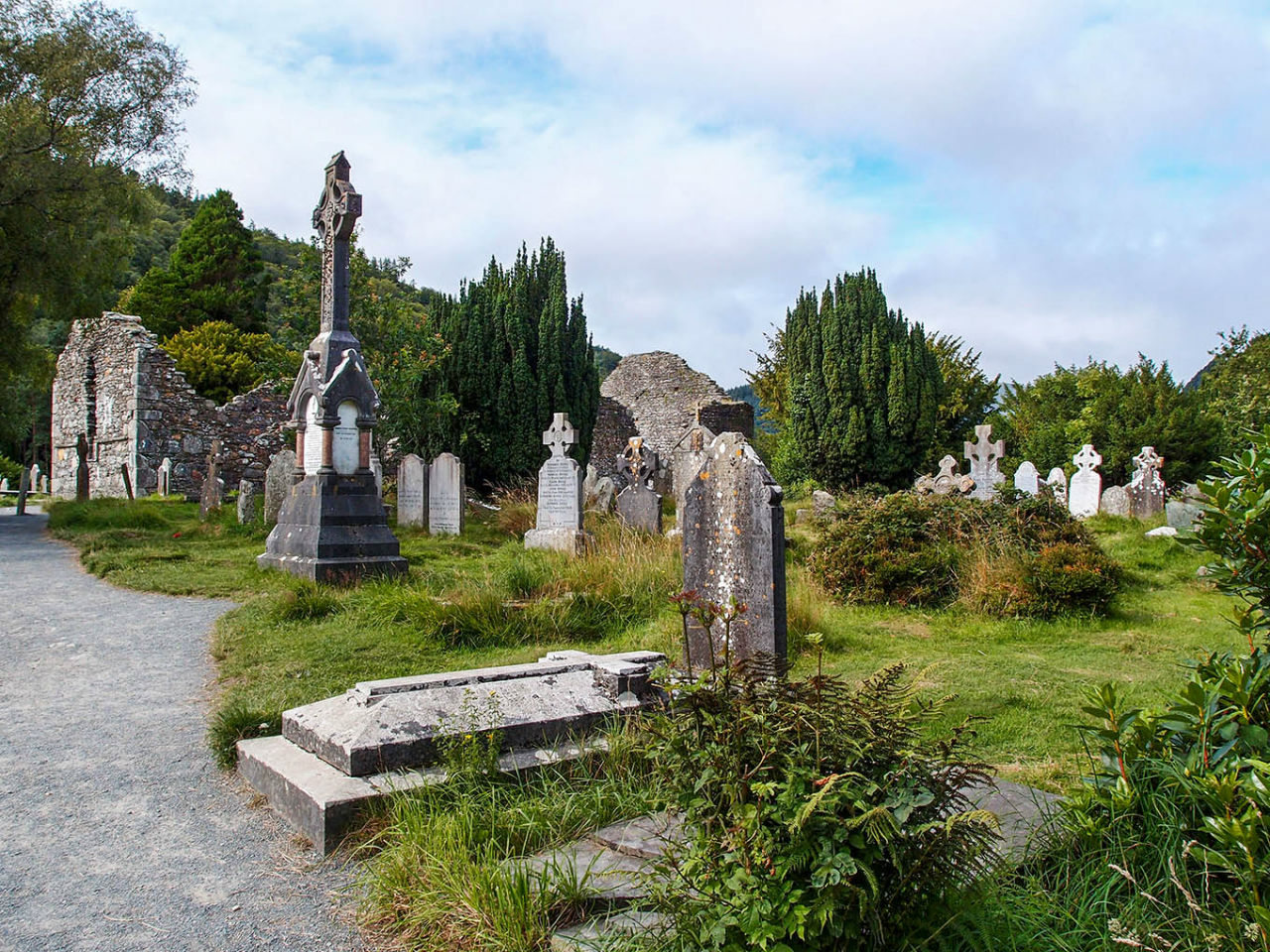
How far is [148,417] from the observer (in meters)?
22.5

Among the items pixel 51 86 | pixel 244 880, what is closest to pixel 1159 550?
pixel 244 880

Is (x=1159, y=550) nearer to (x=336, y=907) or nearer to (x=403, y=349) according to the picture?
(x=336, y=907)

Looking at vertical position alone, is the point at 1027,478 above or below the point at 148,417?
below

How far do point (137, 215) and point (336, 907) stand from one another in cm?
1969

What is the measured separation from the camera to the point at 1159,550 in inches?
433

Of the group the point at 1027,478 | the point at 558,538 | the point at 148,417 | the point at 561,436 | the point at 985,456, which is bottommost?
the point at 558,538

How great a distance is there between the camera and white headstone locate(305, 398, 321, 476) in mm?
10055

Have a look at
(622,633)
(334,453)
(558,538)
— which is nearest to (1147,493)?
(558,538)

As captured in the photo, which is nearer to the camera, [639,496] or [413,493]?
[639,496]

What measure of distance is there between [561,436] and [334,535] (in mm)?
5132

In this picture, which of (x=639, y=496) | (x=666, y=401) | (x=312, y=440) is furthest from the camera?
(x=666, y=401)

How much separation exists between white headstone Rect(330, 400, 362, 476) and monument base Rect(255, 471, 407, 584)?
0.14 meters

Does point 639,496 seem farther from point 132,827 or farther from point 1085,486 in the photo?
point 132,827

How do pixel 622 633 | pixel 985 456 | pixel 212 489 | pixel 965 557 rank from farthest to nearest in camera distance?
1. pixel 985 456
2. pixel 212 489
3. pixel 965 557
4. pixel 622 633
